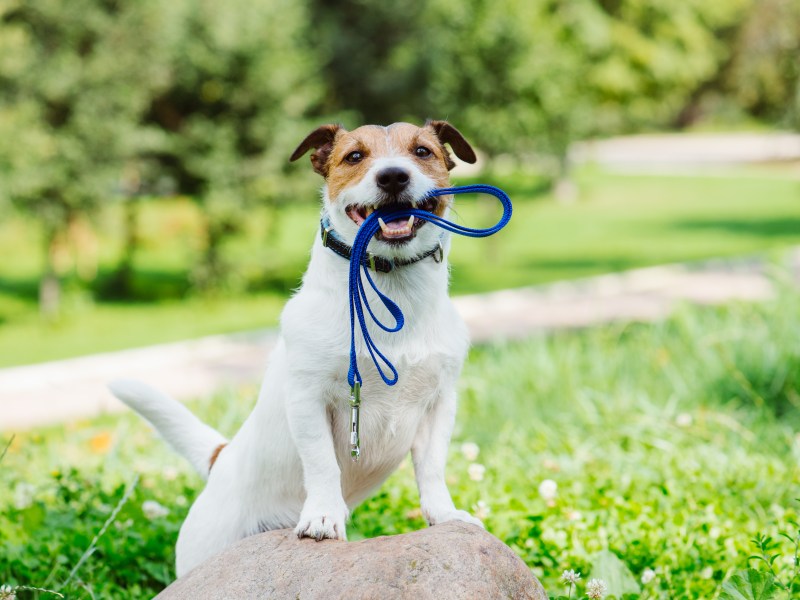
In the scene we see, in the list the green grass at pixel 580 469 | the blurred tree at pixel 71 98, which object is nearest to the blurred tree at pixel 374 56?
the blurred tree at pixel 71 98

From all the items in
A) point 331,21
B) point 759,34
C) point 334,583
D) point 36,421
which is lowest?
point 36,421

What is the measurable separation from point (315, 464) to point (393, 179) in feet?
2.94

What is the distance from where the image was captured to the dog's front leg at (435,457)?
115 inches

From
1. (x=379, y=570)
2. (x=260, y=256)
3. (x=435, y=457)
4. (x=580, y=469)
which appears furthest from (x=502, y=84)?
(x=379, y=570)

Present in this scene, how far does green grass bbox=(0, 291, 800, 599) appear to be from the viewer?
368 centimetres

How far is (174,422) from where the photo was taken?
346cm

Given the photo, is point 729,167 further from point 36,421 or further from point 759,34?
point 36,421

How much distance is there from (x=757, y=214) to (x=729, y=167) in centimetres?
1554

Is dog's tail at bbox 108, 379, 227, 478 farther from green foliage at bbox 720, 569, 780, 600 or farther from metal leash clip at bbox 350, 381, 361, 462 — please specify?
green foliage at bbox 720, 569, 780, 600

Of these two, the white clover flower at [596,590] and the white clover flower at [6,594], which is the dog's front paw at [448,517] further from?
the white clover flower at [6,594]

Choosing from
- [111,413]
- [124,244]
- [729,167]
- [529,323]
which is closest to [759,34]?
[529,323]

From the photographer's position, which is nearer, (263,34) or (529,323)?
(529,323)

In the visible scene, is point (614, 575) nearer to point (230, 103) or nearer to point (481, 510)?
point (481, 510)

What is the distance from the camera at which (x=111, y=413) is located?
7961mm
